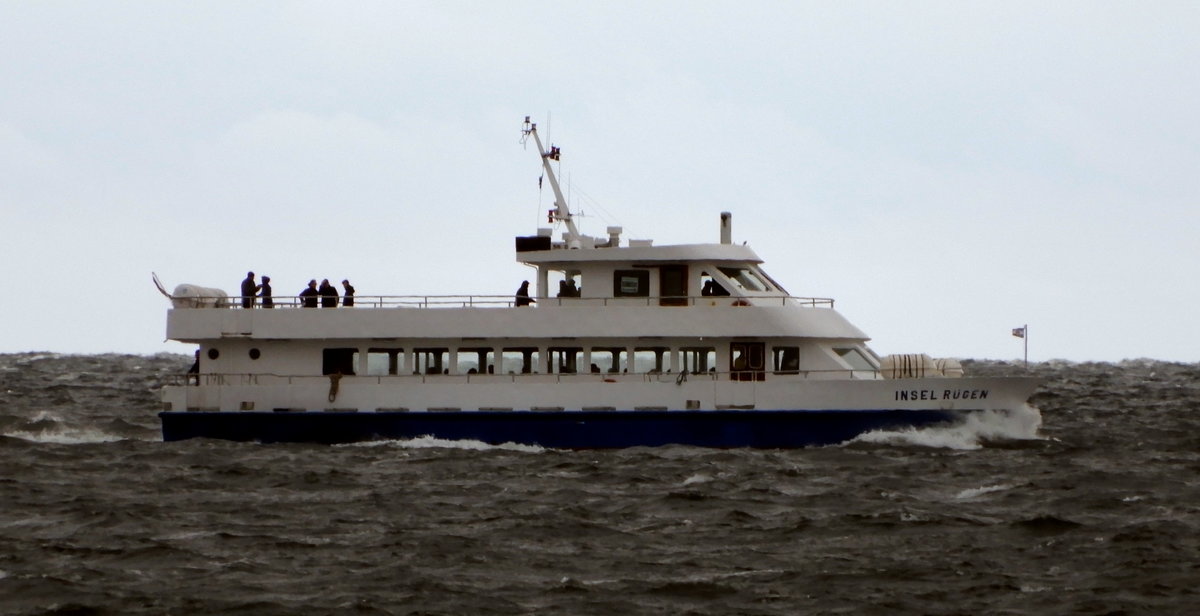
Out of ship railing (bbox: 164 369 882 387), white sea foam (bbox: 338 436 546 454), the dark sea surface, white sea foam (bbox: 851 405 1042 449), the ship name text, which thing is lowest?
the dark sea surface

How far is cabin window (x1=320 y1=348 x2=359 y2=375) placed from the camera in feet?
108

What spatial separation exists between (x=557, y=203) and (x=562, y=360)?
11.6ft

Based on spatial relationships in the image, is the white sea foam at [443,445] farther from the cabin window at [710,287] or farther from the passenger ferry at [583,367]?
the cabin window at [710,287]

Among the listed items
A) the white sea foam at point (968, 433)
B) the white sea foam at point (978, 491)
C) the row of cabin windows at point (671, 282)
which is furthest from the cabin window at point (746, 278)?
the white sea foam at point (978, 491)

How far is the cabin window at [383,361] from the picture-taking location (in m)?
33.0

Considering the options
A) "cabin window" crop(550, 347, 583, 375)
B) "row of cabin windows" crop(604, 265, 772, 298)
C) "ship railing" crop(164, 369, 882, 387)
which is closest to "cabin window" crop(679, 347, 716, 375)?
"ship railing" crop(164, 369, 882, 387)

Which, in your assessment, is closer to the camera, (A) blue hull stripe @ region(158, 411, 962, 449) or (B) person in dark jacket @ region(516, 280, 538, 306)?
(A) blue hull stripe @ region(158, 411, 962, 449)

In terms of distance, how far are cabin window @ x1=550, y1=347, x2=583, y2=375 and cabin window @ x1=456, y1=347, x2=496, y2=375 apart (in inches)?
45.7

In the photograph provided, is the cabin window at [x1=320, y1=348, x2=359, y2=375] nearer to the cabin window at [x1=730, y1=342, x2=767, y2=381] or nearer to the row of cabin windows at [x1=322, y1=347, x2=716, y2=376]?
the row of cabin windows at [x1=322, y1=347, x2=716, y2=376]

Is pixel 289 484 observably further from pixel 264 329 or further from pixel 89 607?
pixel 89 607

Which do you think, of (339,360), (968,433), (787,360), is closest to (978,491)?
(968,433)

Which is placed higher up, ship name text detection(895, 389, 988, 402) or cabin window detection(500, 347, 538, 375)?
cabin window detection(500, 347, 538, 375)

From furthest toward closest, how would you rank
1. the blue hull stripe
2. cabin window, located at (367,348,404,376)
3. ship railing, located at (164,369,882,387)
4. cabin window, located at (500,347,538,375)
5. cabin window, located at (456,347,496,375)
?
cabin window, located at (367,348,404,376) < cabin window, located at (456,347,496,375) < cabin window, located at (500,347,538,375) < ship railing, located at (164,369,882,387) < the blue hull stripe

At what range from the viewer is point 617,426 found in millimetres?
31484
